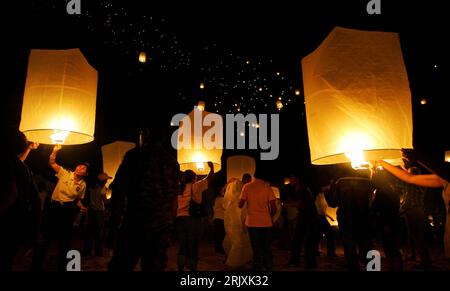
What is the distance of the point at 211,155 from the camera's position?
660cm

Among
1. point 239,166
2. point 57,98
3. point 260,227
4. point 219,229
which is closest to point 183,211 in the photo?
point 260,227

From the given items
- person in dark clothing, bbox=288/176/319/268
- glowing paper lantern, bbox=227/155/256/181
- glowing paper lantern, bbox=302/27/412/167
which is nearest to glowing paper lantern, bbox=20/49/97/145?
glowing paper lantern, bbox=302/27/412/167

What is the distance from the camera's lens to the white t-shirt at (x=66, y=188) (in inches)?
207

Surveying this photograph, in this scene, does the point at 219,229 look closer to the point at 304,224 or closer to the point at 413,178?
the point at 304,224

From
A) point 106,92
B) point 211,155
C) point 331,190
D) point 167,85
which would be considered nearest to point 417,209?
point 331,190

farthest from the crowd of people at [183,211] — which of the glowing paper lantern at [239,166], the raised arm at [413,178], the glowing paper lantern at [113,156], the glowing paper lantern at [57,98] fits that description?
the glowing paper lantern at [239,166]

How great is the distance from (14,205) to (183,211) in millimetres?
2811

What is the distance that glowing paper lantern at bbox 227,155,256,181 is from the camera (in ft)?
30.2

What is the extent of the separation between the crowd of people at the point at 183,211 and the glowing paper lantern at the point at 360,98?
1.04ft

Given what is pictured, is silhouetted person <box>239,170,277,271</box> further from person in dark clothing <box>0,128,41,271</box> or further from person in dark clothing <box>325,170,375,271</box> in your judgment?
person in dark clothing <box>0,128,41,271</box>

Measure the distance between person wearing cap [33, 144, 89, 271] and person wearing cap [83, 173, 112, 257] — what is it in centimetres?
227

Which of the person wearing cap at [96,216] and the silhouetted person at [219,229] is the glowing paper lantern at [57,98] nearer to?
the person wearing cap at [96,216]
